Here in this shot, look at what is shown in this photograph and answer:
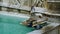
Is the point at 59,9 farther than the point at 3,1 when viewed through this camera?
No

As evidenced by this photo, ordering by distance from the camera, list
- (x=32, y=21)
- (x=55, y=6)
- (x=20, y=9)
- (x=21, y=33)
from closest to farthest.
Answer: (x=55, y=6) < (x=21, y=33) < (x=32, y=21) < (x=20, y=9)

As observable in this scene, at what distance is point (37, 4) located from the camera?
11.6 m

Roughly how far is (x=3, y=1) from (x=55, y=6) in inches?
386

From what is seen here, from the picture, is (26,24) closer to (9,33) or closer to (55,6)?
(9,33)

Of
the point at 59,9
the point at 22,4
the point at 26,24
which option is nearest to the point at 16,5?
the point at 22,4

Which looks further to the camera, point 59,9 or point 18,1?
point 18,1

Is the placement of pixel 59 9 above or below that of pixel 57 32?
above

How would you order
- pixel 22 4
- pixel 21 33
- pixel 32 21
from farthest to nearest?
pixel 22 4 → pixel 32 21 → pixel 21 33

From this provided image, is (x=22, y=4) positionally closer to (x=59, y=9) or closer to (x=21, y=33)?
(x=21, y=33)

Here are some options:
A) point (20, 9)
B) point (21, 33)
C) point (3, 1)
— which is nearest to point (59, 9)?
point (21, 33)

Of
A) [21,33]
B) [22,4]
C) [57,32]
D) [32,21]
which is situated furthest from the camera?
Result: [22,4]

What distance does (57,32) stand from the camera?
9.55ft

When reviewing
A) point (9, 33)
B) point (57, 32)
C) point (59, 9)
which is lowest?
point (9, 33)

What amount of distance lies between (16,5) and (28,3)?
86 centimetres
